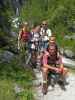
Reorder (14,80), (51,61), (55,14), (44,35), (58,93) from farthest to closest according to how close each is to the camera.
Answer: (55,14) → (44,35) → (14,80) → (51,61) → (58,93)

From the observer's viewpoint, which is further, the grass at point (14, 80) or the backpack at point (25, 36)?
the backpack at point (25, 36)

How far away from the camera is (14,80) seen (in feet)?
43.4

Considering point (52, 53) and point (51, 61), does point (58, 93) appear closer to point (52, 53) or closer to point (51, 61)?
point (51, 61)

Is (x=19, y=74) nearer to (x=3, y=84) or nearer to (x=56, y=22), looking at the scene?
(x=3, y=84)

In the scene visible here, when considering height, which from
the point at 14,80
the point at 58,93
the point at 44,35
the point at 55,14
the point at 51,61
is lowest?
the point at 58,93

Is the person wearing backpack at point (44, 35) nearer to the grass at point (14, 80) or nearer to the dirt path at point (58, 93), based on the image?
the grass at point (14, 80)

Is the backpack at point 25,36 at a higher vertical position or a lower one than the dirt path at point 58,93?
higher

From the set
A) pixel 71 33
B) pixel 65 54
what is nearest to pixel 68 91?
pixel 65 54

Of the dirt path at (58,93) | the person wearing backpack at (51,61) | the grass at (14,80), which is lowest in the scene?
the dirt path at (58,93)

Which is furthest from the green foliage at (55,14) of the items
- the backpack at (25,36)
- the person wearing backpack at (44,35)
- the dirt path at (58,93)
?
the dirt path at (58,93)

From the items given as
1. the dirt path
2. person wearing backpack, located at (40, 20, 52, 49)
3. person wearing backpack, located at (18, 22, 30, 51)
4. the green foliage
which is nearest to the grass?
the dirt path

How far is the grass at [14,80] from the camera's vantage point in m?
11.6

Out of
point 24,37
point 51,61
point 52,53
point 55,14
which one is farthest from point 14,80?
point 55,14

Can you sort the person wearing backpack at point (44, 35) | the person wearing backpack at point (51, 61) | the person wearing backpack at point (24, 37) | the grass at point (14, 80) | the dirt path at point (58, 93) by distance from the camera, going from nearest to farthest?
the grass at point (14, 80), the dirt path at point (58, 93), the person wearing backpack at point (51, 61), the person wearing backpack at point (24, 37), the person wearing backpack at point (44, 35)
